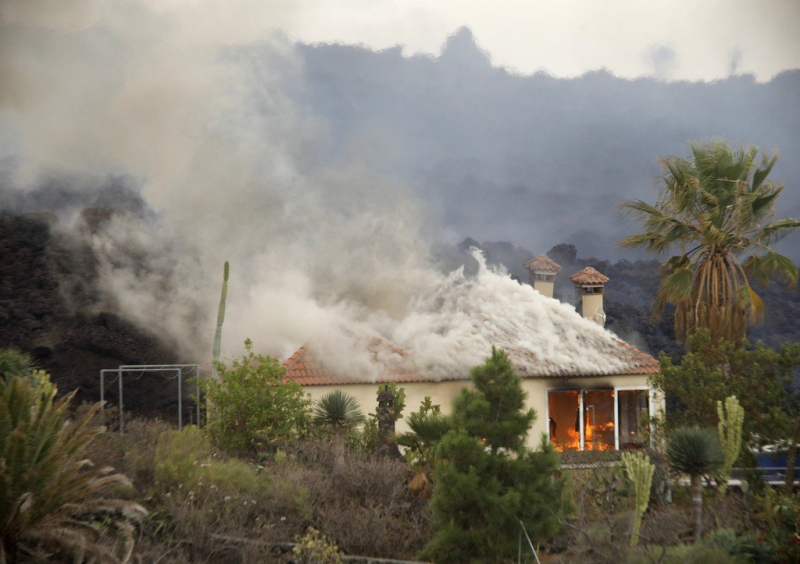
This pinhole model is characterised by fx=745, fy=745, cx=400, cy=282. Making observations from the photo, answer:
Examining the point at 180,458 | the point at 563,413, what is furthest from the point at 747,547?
the point at 563,413

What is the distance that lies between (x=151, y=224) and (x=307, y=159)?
8625mm

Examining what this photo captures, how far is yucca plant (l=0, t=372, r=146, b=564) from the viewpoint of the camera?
22.7 feet

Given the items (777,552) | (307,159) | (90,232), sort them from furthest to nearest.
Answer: (307,159)
(90,232)
(777,552)

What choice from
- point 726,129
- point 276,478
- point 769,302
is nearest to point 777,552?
point 276,478

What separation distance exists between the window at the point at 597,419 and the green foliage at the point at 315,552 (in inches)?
468

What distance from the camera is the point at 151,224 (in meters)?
27.1

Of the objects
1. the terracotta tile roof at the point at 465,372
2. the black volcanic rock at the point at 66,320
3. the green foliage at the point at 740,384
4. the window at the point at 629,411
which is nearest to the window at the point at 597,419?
the window at the point at 629,411

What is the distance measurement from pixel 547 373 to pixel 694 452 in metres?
9.12

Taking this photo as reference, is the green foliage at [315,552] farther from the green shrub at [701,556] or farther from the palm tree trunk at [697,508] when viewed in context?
the palm tree trunk at [697,508]

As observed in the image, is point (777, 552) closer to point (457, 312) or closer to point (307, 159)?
point (457, 312)

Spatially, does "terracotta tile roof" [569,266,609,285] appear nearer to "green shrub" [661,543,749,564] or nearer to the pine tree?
the pine tree

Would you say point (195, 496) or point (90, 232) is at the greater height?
point (90, 232)

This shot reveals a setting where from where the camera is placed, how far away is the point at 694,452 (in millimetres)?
9070

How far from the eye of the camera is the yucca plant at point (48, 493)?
6.91 meters
